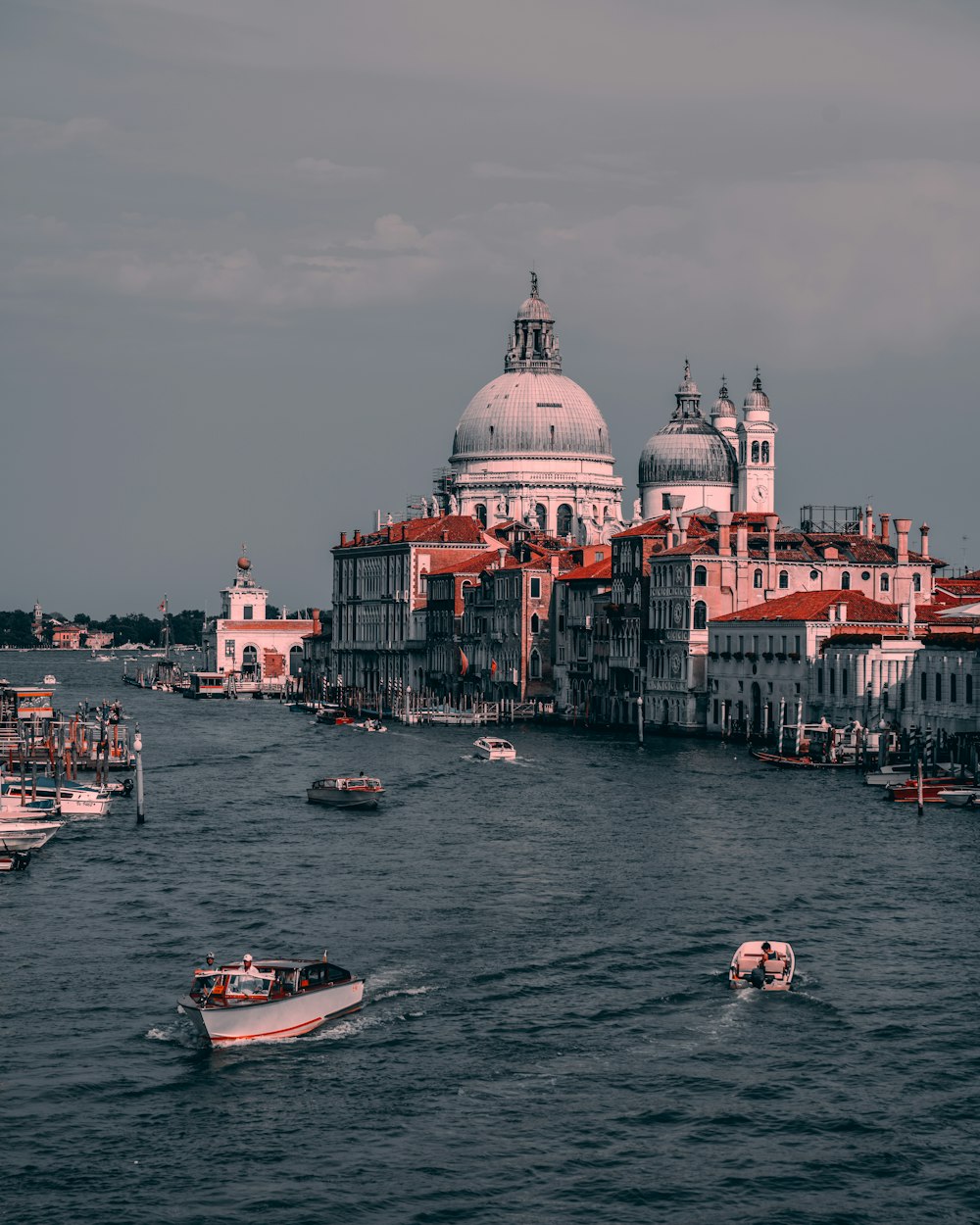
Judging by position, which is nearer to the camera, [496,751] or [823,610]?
[496,751]

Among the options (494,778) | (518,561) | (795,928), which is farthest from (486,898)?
(518,561)

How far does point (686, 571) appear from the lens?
119 metres

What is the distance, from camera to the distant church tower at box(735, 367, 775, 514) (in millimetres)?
172375

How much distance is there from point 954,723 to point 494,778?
18.5 meters

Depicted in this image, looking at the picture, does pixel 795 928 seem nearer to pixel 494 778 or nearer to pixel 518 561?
pixel 494 778

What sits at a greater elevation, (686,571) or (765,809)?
(686,571)

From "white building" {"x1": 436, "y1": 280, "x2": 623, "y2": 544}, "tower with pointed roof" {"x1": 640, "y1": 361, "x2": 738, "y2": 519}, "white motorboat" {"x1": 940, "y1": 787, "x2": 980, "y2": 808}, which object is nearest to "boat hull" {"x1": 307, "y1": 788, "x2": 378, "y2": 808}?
"white motorboat" {"x1": 940, "y1": 787, "x2": 980, "y2": 808}

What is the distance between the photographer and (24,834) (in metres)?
62.4

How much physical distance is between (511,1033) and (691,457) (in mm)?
135901

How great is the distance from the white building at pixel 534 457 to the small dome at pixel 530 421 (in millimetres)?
83

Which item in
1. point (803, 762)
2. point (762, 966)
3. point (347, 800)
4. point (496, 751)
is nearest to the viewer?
point (762, 966)

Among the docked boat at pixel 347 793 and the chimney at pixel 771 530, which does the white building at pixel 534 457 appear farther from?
the docked boat at pixel 347 793

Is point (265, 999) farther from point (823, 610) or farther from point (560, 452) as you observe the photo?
point (560, 452)

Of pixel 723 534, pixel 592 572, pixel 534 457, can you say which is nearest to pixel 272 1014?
pixel 723 534
